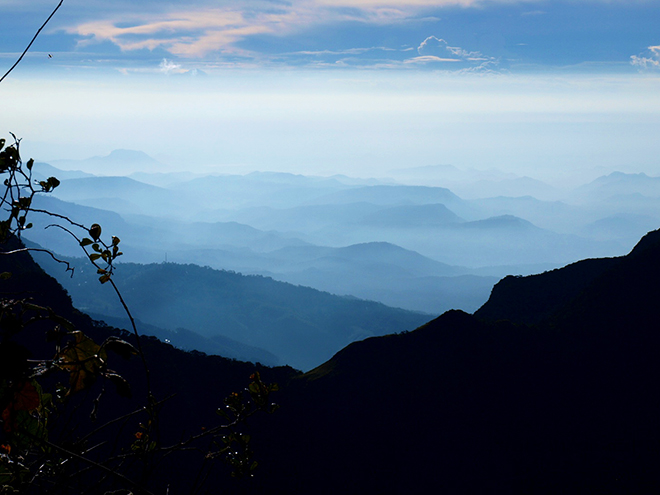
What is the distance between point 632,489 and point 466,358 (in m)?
27.4

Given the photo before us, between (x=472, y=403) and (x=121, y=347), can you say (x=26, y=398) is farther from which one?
(x=472, y=403)

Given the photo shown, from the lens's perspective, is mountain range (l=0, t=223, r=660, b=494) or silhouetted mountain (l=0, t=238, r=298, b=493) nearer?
silhouetted mountain (l=0, t=238, r=298, b=493)

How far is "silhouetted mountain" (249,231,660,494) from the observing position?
221 feet

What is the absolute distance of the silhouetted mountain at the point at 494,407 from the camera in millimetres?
67438

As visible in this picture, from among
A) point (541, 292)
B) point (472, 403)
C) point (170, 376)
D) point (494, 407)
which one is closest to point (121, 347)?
point (472, 403)

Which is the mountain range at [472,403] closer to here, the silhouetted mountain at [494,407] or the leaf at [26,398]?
the silhouetted mountain at [494,407]

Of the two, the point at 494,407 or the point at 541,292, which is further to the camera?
the point at 541,292

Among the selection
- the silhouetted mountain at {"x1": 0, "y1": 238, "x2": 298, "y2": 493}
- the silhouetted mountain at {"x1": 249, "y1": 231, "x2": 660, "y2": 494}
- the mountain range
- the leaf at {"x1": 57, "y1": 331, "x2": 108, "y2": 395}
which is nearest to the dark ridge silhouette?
the mountain range

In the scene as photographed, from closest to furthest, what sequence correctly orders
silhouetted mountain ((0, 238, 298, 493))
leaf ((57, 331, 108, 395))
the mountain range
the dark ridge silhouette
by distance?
leaf ((57, 331, 108, 395)) < silhouetted mountain ((0, 238, 298, 493)) < the mountain range < the dark ridge silhouette

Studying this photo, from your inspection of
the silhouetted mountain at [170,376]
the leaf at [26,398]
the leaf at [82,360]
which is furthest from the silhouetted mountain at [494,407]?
the leaf at [26,398]

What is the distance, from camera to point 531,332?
272ft

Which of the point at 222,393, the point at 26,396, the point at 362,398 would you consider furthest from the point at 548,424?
the point at 26,396

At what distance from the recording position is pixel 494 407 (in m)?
75.8

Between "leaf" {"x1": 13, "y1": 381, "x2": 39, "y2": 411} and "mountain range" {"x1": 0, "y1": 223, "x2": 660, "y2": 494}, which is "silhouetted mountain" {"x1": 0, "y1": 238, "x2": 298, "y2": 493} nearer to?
"mountain range" {"x1": 0, "y1": 223, "x2": 660, "y2": 494}
